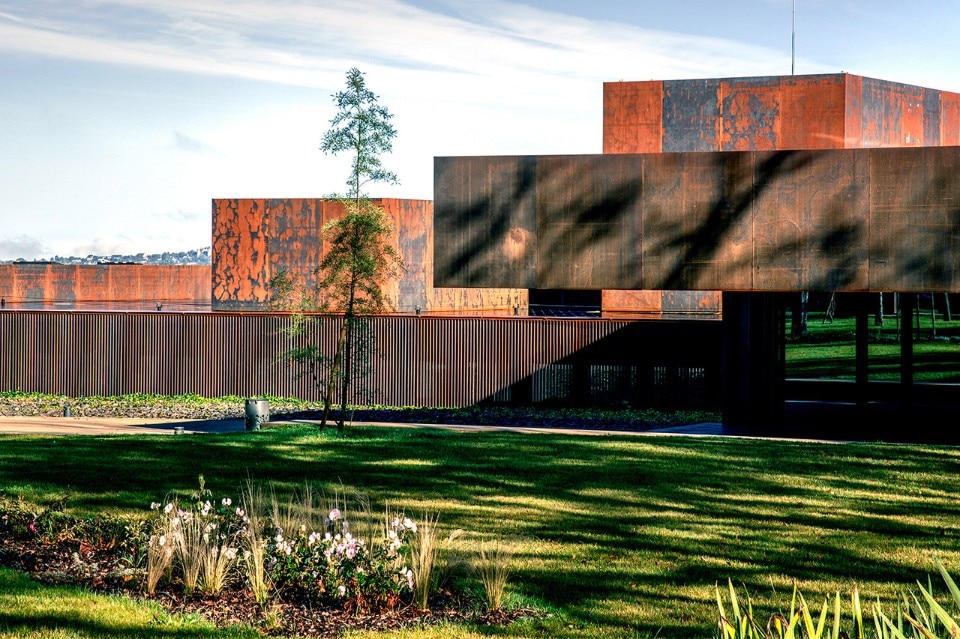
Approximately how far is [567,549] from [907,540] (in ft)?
10.3

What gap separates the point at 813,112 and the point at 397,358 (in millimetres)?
13600

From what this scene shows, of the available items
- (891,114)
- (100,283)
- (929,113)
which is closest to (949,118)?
(929,113)

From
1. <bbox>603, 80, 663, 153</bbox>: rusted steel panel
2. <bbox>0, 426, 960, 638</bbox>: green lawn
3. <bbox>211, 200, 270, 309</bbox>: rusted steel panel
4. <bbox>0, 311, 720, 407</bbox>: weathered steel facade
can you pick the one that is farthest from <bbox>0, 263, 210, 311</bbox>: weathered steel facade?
<bbox>0, 426, 960, 638</bbox>: green lawn

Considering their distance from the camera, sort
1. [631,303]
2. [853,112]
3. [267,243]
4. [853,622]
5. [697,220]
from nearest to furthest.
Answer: [853,622]
[697,220]
[853,112]
[631,303]
[267,243]

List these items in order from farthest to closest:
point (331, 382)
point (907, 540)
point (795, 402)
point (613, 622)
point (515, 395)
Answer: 1. point (515, 395)
2. point (795, 402)
3. point (331, 382)
4. point (907, 540)
5. point (613, 622)

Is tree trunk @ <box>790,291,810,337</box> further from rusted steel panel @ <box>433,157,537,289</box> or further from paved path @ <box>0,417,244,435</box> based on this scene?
rusted steel panel @ <box>433,157,537,289</box>

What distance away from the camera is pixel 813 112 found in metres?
28.4

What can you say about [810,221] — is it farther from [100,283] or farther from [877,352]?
[100,283]

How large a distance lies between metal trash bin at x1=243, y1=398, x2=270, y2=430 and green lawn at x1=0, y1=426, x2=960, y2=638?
4.90m

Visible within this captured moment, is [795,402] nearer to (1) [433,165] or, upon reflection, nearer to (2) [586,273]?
(2) [586,273]

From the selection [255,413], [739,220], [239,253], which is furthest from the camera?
[239,253]

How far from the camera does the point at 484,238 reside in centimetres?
1614

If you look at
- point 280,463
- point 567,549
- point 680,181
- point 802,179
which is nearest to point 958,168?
point 802,179

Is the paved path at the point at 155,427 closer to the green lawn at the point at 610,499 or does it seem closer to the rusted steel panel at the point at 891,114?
the green lawn at the point at 610,499
